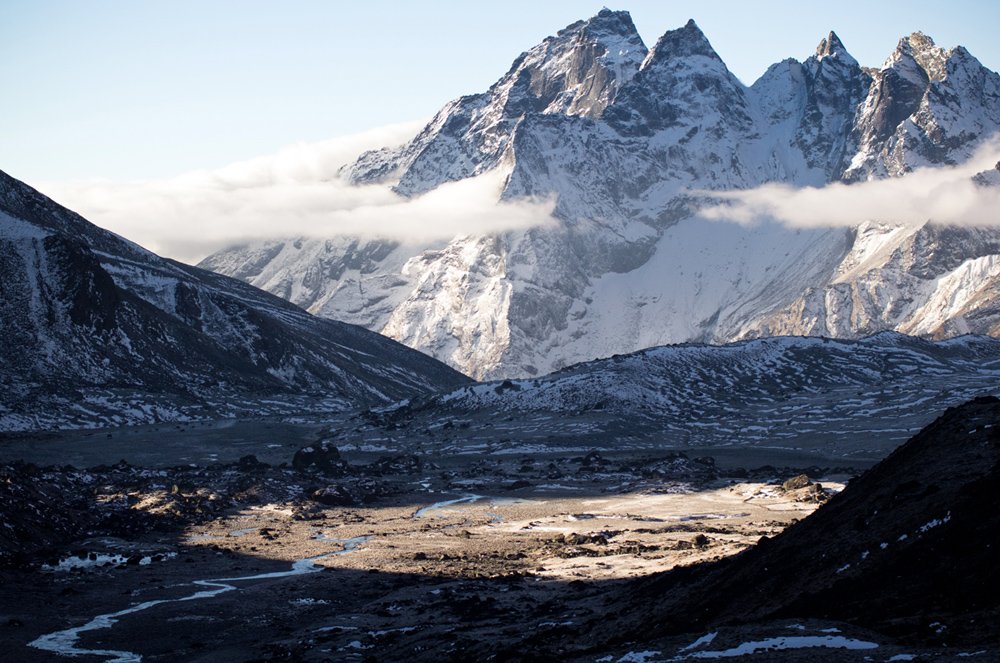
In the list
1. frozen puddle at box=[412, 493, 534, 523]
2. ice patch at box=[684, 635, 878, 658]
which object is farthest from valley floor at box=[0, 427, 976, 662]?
frozen puddle at box=[412, 493, 534, 523]

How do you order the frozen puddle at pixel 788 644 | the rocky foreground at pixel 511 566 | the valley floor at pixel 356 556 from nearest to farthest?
1. the frozen puddle at pixel 788 644
2. the rocky foreground at pixel 511 566
3. the valley floor at pixel 356 556

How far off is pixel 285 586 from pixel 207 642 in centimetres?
1602

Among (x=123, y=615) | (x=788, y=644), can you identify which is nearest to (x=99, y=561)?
(x=123, y=615)

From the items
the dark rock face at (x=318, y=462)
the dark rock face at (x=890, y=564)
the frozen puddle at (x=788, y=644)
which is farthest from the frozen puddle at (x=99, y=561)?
the dark rock face at (x=318, y=462)

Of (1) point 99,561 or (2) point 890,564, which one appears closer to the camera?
(2) point 890,564

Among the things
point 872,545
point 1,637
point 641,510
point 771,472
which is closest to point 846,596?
point 872,545

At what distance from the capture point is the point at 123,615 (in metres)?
69.1

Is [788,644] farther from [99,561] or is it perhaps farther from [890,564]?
[99,561]

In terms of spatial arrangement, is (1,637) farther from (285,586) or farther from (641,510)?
(641,510)

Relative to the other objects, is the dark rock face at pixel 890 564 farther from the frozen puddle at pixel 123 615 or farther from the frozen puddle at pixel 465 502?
the frozen puddle at pixel 465 502

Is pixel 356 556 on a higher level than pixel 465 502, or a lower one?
higher

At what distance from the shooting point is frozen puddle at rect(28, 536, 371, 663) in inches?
2336

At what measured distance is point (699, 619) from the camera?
5062cm

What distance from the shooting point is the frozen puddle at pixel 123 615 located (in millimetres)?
59344
